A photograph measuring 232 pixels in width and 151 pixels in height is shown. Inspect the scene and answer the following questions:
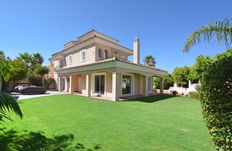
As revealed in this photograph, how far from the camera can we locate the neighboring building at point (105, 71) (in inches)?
725

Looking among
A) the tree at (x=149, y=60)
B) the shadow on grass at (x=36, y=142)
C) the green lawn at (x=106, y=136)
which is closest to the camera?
the shadow on grass at (x=36, y=142)

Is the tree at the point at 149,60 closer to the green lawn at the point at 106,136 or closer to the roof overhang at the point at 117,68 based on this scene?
the roof overhang at the point at 117,68

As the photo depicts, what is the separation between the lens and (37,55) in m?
58.4

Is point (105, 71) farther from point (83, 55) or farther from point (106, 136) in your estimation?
point (106, 136)

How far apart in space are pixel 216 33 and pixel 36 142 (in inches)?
304

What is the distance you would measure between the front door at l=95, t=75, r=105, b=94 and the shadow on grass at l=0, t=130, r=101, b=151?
50.0ft

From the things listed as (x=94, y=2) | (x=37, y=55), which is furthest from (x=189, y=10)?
(x=37, y=55)

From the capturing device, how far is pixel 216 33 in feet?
18.9

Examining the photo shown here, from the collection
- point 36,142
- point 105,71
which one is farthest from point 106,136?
point 105,71

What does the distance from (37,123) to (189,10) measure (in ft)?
51.7

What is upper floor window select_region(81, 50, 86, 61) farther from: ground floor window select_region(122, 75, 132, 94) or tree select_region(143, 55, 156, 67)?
tree select_region(143, 55, 156, 67)

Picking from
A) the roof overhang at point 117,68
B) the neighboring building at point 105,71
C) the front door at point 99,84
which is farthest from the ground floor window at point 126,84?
the front door at point 99,84

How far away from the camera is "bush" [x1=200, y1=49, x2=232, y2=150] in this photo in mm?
3262

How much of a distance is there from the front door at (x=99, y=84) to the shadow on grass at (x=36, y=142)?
600 inches
